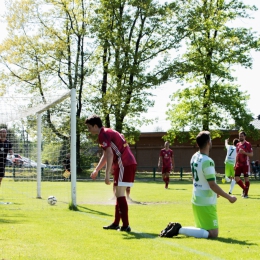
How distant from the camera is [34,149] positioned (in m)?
19.0

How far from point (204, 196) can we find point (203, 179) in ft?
0.82

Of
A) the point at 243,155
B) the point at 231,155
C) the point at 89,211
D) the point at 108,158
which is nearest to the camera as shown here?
the point at 108,158

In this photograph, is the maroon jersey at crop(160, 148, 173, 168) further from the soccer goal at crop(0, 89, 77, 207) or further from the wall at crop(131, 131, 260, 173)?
the wall at crop(131, 131, 260, 173)

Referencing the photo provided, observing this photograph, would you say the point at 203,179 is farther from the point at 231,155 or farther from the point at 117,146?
the point at 231,155

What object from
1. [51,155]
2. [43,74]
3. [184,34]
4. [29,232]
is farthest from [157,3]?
[29,232]

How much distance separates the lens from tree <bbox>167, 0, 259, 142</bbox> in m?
41.6

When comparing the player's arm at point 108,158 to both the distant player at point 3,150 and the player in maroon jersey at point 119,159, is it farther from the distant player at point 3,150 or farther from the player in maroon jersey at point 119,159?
the distant player at point 3,150

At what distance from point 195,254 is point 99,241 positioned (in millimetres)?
1627

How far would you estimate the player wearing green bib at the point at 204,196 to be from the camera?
27.0ft

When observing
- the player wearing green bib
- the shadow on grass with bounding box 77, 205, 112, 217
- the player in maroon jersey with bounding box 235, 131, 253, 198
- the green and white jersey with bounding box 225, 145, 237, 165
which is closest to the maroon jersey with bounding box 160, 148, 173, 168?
the green and white jersey with bounding box 225, 145, 237, 165

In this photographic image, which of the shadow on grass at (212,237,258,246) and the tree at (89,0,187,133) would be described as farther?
the tree at (89,0,187,133)

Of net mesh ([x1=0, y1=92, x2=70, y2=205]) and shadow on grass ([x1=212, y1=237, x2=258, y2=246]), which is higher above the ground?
net mesh ([x1=0, y1=92, x2=70, y2=205])

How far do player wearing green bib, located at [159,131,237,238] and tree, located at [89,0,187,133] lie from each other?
30553mm

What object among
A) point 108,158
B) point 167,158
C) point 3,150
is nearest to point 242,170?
point 167,158
